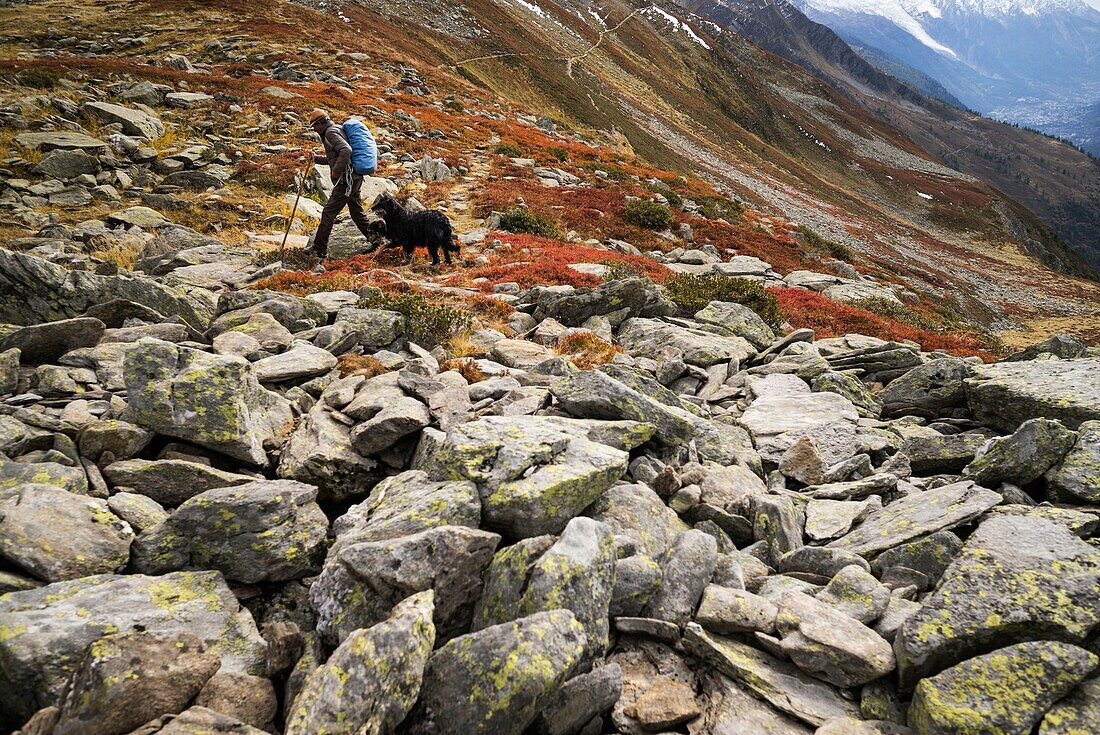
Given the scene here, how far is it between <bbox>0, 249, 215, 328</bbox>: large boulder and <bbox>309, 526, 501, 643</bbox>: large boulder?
7.04 m

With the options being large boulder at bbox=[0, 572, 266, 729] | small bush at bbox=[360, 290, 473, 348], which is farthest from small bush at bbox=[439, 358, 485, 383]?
large boulder at bbox=[0, 572, 266, 729]

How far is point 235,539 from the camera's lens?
14.1 ft

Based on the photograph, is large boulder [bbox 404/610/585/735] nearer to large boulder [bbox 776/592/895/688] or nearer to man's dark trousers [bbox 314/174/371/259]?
large boulder [bbox 776/592/895/688]

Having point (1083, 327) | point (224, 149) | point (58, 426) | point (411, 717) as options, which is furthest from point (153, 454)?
point (1083, 327)

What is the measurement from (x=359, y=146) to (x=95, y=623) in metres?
14.3

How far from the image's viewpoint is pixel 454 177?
1097 inches

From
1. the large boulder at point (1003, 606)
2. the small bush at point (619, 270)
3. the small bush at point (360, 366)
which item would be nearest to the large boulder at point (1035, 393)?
the large boulder at point (1003, 606)

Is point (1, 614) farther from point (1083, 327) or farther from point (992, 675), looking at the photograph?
point (1083, 327)

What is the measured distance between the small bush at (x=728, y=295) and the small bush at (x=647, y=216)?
Answer: 11199 mm

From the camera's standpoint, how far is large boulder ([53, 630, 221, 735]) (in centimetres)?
271

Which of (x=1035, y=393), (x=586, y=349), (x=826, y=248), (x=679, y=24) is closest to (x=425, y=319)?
(x=586, y=349)

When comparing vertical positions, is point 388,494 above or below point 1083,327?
below

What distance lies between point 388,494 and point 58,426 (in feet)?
11.2

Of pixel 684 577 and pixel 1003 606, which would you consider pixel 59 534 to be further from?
pixel 1003 606
